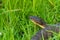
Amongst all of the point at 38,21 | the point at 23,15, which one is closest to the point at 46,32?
the point at 38,21

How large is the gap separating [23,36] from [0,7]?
0.88m

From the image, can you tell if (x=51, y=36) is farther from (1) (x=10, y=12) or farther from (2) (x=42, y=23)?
(1) (x=10, y=12)

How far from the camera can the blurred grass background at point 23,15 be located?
3889 millimetres

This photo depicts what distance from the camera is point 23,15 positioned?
412 centimetres

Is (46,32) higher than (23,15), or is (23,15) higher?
(23,15)

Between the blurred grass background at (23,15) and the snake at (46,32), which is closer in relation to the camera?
the snake at (46,32)

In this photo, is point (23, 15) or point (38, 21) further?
point (23, 15)

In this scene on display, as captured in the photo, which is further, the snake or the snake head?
the snake head

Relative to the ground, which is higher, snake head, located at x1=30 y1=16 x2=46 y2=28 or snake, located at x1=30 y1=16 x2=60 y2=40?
snake head, located at x1=30 y1=16 x2=46 y2=28

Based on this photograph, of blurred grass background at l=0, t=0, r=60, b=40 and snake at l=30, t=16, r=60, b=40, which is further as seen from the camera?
blurred grass background at l=0, t=0, r=60, b=40

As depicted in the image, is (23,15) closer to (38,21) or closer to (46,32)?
(38,21)

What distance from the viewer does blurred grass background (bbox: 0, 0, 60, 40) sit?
389 centimetres

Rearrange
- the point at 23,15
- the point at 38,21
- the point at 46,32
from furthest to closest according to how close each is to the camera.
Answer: the point at 23,15 < the point at 38,21 < the point at 46,32

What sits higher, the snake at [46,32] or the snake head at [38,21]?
the snake head at [38,21]
